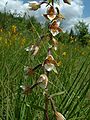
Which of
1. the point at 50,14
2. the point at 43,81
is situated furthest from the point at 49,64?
the point at 50,14

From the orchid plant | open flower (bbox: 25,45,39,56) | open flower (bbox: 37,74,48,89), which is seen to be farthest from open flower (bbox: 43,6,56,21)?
open flower (bbox: 37,74,48,89)

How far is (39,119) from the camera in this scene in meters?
2.12

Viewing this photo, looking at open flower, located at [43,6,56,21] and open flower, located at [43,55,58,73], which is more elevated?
open flower, located at [43,6,56,21]

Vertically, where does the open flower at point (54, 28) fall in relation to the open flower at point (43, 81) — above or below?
above

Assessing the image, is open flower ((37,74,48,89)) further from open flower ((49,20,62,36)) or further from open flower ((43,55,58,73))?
open flower ((49,20,62,36))

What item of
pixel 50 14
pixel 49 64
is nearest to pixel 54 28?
pixel 50 14

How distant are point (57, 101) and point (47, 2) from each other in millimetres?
943

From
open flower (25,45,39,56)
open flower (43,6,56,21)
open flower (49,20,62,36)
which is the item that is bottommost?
open flower (25,45,39,56)

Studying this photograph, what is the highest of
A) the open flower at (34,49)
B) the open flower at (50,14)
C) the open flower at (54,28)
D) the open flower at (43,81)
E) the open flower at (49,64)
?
the open flower at (50,14)

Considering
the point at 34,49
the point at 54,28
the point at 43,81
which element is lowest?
the point at 43,81

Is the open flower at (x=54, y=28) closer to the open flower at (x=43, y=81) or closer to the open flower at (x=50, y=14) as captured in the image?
the open flower at (x=50, y=14)

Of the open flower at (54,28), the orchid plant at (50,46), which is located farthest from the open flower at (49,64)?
the open flower at (54,28)

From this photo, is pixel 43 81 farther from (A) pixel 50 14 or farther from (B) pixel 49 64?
(A) pixel 50 14

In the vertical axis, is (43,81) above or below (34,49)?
below
